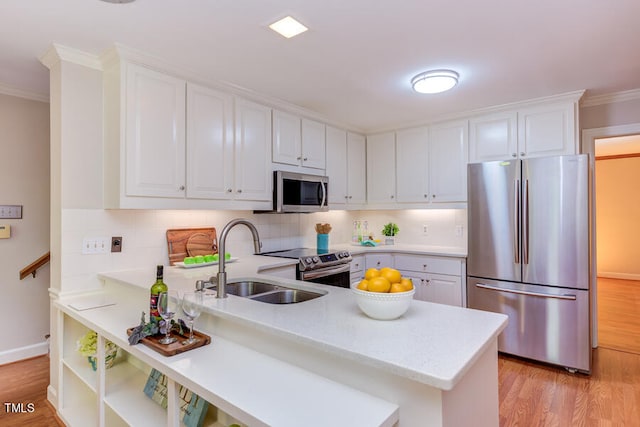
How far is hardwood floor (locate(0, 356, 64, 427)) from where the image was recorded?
218cm

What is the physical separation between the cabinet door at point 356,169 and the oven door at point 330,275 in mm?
1017

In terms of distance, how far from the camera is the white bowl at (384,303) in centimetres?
126

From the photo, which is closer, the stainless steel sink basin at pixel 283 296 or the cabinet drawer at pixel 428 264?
the stainless steel sink basin at pixel 283 296

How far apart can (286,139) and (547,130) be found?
2.38m

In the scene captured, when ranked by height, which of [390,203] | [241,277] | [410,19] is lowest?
[241,277]

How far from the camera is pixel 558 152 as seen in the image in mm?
3021

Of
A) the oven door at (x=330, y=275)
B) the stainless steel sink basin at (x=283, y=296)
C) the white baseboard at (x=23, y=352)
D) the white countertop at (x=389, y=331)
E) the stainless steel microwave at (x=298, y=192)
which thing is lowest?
the white baseboard at (x=23, y=352)

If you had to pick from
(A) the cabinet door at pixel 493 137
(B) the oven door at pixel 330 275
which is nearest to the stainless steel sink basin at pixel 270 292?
(B) the oven door at pixel 330 275

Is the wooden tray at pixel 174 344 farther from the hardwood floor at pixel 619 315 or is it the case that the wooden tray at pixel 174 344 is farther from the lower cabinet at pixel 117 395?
the hardwood floor at pixel 619 315

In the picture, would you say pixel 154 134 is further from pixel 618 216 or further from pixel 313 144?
pixel 618 216

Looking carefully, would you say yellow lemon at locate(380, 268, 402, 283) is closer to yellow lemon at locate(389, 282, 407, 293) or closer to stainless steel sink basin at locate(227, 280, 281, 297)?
yellow lemon at locate(389, 282, 407, 293)

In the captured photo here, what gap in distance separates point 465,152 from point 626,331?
2.56m

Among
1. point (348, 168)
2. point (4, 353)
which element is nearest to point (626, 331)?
point (348, 168)

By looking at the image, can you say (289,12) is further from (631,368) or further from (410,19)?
(631,368)
